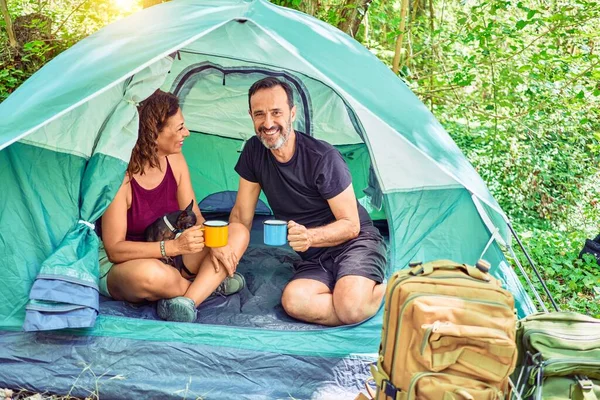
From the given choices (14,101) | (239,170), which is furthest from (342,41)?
(14,101)

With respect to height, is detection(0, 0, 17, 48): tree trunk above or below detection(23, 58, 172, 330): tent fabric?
above

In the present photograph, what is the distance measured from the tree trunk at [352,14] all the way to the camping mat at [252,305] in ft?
7.77

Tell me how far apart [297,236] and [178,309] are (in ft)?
1.62

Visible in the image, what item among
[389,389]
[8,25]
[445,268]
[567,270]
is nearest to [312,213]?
[445,268]

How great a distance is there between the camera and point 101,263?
2.67m

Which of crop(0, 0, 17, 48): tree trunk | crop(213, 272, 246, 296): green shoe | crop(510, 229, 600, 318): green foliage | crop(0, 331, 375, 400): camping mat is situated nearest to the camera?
crop(0, 331, 375, 400): camping mat

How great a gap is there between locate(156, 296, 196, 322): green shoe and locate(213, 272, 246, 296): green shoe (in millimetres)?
271

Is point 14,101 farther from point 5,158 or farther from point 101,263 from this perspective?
point 101,263

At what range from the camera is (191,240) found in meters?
2.52

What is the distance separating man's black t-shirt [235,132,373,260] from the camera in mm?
2699

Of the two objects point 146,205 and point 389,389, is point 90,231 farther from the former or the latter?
point 389,389

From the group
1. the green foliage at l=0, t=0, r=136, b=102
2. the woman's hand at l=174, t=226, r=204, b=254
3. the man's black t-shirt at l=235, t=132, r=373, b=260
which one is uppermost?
the green foliage at l=0, t=0, r=136, b=102

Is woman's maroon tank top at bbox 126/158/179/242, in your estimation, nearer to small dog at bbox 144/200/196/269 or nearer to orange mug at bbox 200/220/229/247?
small dog at bbox 144/200/196/269

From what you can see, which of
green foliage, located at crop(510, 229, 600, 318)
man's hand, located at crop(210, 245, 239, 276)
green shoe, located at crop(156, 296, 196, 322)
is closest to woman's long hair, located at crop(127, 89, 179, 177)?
man's hand, located at crop(210, 245, 239, 276)
